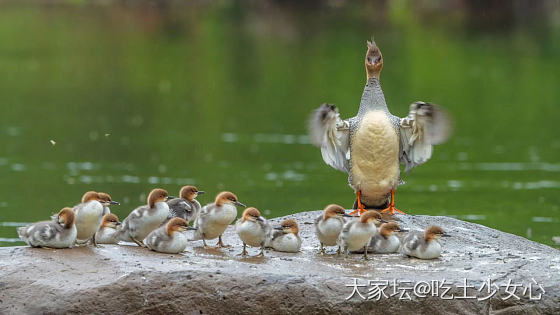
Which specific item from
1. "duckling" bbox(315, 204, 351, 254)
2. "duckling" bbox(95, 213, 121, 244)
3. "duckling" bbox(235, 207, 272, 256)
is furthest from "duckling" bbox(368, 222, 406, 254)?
"duckling" bbox(95, 213, 121, 244)

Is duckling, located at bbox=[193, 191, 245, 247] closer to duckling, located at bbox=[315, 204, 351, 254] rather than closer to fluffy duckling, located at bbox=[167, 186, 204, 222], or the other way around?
fluffy duckling, located at bbox=[167, 186, 204, 222]

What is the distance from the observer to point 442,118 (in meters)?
11.3

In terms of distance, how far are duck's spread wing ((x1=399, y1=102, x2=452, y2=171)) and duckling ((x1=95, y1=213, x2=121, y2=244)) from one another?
3.50 meters

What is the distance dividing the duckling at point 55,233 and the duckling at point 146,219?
603 mm

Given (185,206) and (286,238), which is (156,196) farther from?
(286,238)

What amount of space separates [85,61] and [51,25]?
63.0 feet

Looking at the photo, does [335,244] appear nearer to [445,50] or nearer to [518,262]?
[518,262]

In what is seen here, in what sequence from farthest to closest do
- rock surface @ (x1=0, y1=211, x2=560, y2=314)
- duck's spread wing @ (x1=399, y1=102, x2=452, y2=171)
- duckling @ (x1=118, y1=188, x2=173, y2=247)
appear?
duck's spread wing @ (x1=399, y1=102, x2=452, y2=171), duckling @ (x1=118, y1=188, x2=173, y2=247), rock surface @ (x1=0, y1=211, x2=560, y2=314)

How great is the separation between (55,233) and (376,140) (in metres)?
3.86

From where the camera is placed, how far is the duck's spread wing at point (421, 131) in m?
11.3

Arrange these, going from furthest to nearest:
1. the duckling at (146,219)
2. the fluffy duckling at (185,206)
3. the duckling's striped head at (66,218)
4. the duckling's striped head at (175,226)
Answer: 1. the fluffy duckling at (185,206)
2. the duckling at (146,219)
3. the duckling's striped head at (175,226)
4. the duckling's striped head at (66,218)

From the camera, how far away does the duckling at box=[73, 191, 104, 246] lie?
9.42 m

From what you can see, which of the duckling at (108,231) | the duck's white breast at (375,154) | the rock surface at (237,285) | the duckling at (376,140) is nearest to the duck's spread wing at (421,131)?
the duckling at (376,140)

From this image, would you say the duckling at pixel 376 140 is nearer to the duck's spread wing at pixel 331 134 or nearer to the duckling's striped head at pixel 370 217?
the duck's spread wing at pixel 331 134
